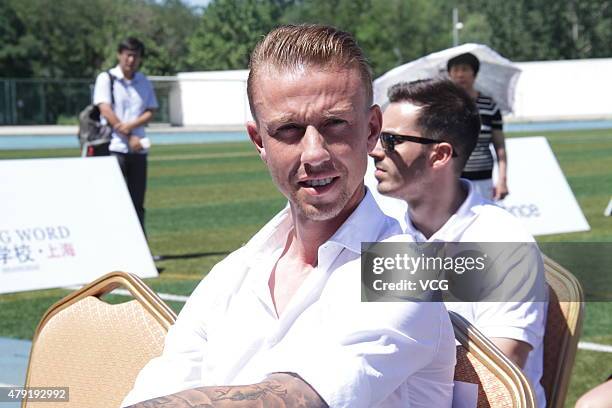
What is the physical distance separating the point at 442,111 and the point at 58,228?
5969 mm

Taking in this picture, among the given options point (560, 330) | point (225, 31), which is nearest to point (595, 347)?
point (560, 330)

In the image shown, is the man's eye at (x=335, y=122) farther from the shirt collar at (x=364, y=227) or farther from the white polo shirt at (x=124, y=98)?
the white polo shirt at (x=124, y=98)

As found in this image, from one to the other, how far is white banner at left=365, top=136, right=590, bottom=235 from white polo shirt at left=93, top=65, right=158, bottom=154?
3934 millimetres

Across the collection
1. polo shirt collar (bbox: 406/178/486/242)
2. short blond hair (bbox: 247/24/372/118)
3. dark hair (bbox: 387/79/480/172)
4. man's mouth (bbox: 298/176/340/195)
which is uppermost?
short blond hair (bbox: 247/24/372/118)

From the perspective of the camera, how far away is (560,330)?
2740 millimetres

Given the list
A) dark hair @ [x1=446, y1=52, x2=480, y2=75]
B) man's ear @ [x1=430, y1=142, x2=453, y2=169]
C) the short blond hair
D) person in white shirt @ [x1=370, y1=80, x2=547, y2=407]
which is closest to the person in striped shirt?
dark hair @ [x1=446, y1=52, x2=480, y2=75]

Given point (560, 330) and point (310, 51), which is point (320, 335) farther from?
point (560, 330)

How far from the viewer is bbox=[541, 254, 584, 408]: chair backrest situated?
2633 mm

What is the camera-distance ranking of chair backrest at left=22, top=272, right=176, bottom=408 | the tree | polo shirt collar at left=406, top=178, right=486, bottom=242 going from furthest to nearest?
the tree
polo shirt collar at left=406, top=178, right=486, bottom=242
chair backrest at left=22, top=272, right=176, bottom=408

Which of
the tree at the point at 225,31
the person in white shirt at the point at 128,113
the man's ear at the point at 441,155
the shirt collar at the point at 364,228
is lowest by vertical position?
the tree at the point at 225,31

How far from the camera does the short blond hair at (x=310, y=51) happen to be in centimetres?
187

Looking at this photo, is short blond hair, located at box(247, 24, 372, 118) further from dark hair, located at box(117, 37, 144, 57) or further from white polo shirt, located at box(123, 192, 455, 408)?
dark hair, located at box(117, 37, 144, 57)

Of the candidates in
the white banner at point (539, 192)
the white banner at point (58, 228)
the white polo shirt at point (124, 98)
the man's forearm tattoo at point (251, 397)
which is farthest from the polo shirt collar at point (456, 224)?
the white banner at point (539, 192)

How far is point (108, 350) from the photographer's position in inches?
106
